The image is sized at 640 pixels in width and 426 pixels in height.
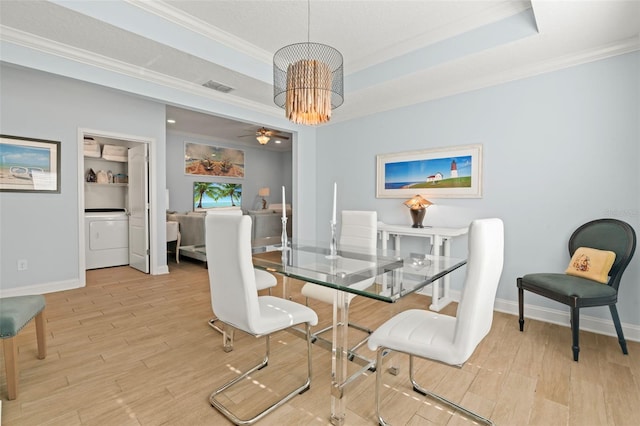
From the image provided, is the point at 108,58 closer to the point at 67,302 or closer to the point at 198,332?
the point at 67,302

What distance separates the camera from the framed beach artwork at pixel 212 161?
7336 millimetres

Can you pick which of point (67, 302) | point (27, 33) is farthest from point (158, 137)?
point (67, 302)

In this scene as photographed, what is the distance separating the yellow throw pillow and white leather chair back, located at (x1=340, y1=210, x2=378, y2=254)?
1.61 metres

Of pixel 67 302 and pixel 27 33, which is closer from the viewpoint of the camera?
pixel 27 33

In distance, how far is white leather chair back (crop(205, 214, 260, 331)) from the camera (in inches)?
57.2

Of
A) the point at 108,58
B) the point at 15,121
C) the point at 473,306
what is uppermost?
the point at 108,58

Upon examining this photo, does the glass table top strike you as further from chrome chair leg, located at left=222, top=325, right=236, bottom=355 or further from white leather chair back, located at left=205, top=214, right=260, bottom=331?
chrome chair leg, located at left=222, top=325, right=236, bottom=355

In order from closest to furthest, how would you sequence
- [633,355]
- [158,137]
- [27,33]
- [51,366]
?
1. [51,366]
2. [633,355]
3. [27,33]
4. [158,137]

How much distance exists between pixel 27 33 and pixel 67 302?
255cm

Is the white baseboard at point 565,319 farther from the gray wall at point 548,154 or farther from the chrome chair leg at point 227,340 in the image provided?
the chrome chair leg at point 227,340

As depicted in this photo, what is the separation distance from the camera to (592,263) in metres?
2.36

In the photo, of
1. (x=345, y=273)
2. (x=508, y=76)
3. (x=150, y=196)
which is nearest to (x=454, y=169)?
(x=508, y=76)

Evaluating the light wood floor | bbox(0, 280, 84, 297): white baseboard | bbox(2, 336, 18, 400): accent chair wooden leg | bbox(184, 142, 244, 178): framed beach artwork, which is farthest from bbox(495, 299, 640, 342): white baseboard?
bbox(184, 142, 244, 178): framed beach artwork

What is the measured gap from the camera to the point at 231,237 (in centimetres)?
147
